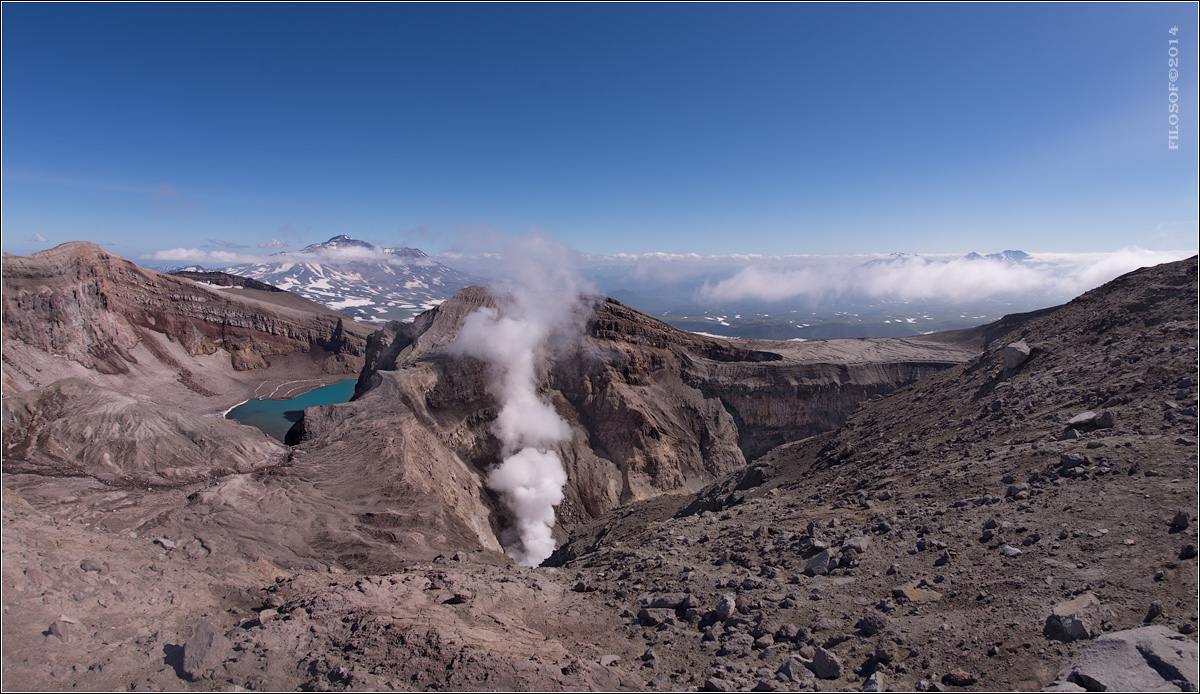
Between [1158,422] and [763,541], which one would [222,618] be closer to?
[763,541]

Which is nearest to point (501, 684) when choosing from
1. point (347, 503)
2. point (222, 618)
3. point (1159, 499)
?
point (222, 618)

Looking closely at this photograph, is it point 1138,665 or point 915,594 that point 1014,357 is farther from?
point 1138,665

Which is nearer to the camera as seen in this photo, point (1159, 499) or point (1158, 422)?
point (1159, 499)

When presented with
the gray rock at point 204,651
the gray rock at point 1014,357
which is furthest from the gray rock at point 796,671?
the gray rock at point 1014,357

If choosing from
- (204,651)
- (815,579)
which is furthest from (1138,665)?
(204,651)

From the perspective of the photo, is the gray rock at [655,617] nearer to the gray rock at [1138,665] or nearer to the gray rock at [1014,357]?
the gray rock at [1138,665]
